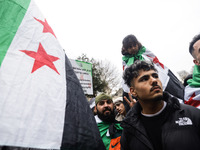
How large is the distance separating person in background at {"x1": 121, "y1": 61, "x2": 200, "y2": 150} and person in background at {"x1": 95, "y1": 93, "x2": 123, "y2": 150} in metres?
0.75

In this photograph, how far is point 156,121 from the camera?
137cm

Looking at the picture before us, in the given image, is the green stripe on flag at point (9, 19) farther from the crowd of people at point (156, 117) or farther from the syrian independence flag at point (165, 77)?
the syrian independence flag at point (165, 77)

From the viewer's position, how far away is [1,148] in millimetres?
1156

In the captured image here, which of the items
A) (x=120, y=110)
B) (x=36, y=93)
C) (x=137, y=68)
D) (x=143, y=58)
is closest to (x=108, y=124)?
(x=120, y=110)

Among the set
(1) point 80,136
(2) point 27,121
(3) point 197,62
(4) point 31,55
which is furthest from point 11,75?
(3) point 197,62

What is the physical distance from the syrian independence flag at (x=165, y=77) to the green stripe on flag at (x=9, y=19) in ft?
6.36

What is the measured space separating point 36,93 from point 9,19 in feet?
3.12

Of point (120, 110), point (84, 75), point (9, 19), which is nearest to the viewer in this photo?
point (9, 19)

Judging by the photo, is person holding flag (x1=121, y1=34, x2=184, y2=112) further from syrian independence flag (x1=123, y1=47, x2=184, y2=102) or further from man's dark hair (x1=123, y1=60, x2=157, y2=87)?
man's dark hair (x1=123, y1=60, x2=157, y2=87)

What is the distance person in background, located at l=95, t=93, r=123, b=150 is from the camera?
7.08 ft

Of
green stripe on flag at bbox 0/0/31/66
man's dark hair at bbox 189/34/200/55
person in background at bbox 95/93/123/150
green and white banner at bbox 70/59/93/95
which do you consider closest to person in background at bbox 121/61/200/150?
man's dark hair at bbox 189/34/200/55

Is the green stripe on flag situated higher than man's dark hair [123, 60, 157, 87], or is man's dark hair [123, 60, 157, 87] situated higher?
the green stripe on flag

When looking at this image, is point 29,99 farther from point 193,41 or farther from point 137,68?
point 193,41

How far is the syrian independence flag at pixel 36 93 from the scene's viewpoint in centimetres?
103
